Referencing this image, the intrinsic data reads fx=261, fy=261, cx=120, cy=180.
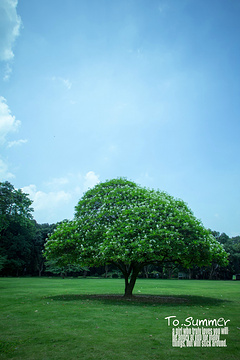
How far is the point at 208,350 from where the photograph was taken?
25.6 feet

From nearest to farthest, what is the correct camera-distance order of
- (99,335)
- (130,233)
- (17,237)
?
(99,335) → (130,233) → (17,237)

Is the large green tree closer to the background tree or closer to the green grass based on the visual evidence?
the green grass

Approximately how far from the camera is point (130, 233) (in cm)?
1678

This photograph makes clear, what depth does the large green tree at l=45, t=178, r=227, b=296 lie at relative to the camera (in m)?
16.2

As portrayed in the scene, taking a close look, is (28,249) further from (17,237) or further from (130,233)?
(130,233)

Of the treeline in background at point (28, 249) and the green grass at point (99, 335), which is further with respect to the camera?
the treeline in background at point (28, 249)

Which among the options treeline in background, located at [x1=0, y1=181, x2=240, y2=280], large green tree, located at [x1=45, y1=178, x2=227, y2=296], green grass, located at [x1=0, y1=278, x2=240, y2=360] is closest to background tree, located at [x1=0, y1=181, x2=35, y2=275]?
treeline in background, located at [x1=0, y1=181, x2=240, y2=280]

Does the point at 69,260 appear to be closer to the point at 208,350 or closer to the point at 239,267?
the point at 208,350

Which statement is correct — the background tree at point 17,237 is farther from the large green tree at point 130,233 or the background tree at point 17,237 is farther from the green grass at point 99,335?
the green grass at point 99,335

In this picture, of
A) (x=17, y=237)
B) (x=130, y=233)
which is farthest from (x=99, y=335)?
(x=17, y=237)

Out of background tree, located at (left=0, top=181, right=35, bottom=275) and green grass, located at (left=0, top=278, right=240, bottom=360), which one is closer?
green grass, located at (left=0, top=278, right=240, bottom=360)

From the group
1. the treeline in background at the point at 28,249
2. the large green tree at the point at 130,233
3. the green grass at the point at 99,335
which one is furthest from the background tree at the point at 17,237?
the green grass at the point at 99,335

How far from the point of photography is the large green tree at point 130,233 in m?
16.2

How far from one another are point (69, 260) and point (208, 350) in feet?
45.2
